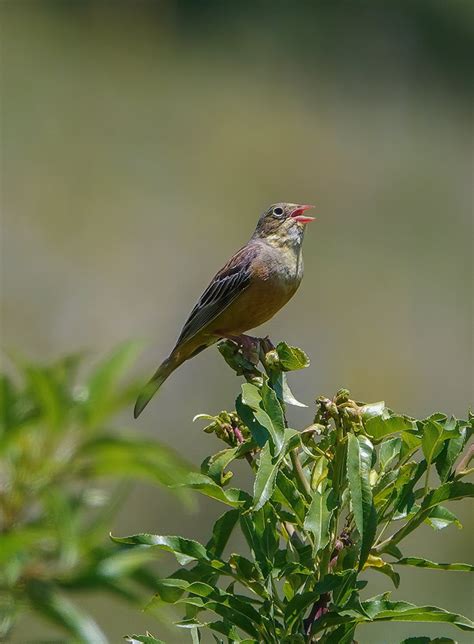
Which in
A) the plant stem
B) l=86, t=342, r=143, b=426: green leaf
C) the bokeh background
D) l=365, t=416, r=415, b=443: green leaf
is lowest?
l=86, t=342, r=143, b=426: green leaf

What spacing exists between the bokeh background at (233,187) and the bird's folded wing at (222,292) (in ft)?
12.6

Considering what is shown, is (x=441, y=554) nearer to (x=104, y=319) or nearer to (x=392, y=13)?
(x=104, y=319)

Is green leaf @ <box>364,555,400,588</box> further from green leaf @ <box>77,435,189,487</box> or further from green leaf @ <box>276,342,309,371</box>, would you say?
green leaf @ <box>77,435,189,487</box>

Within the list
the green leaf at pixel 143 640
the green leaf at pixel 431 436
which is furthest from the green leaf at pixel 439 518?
the green leaf at pixel 143 640

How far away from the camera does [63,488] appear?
68.7 inches

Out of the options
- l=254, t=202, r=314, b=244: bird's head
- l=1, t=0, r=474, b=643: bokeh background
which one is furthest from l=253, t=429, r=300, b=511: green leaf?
l=1, t=0, r=474, b=643: bokeh background

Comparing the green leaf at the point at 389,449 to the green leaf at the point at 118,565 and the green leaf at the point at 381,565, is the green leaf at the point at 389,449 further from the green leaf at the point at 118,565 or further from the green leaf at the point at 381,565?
the green leaf at the point at 118,565

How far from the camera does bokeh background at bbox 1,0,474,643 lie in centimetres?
1389

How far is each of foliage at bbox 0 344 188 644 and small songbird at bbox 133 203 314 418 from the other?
3414mm

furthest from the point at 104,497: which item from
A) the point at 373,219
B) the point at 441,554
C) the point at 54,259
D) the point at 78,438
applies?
the point at 373,219

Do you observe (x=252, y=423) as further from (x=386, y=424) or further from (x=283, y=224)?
(x=283, y=224)

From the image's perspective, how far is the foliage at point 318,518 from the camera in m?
2.22

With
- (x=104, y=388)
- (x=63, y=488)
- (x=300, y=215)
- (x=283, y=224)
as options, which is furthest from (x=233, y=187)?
(x=63, y=488)

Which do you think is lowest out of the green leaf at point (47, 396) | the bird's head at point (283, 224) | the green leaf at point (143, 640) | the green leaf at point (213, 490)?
the green leaf at point (143, 640)
